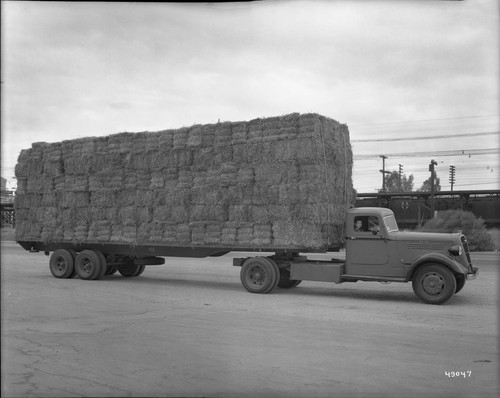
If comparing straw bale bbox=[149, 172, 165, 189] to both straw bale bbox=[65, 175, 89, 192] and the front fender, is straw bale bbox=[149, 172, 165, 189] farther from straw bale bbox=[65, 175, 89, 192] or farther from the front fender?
the front fender

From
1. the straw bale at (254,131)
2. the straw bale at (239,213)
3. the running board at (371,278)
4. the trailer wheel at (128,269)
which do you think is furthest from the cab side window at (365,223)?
the trailer wheel at (128,269)

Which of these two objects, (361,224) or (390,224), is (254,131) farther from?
(390,224)

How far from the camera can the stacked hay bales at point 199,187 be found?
11.6m

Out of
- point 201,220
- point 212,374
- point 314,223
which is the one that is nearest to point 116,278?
point 201,220

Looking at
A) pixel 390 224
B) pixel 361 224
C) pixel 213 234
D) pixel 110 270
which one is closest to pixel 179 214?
pixel 213 234

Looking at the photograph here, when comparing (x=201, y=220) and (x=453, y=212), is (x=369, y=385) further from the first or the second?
(x=453, y=212)

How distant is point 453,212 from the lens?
3222 cm

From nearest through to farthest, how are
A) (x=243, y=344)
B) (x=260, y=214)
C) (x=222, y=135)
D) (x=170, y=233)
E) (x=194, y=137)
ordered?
(x=243, y=344) < (x=260, y=214) < (x=222, y=135) < (x=194, y=137) < (x=170, y=233)

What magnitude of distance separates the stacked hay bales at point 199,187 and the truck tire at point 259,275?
0.39m

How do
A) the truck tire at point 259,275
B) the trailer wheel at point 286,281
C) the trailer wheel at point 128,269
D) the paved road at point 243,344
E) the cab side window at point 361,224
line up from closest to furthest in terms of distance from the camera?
the paved road at point 243,344 → the cab side window at point 361,224 → the truck tire at point 259,275 → the trailer wheel at point 286,281 → the trailer wheel at point 128,269

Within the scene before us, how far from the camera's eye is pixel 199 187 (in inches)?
508

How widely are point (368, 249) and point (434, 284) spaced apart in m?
1.48

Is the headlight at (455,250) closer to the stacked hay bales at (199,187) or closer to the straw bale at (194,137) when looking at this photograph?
the stacked hay bales at (199,187)

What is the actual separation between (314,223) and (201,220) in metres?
2.83
